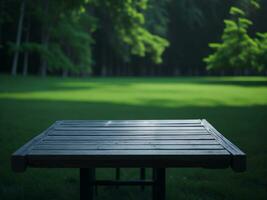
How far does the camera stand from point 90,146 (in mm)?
3740

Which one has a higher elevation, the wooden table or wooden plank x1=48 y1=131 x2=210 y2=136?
wooden plank x1=48 y1=131 x2=210 y2=136

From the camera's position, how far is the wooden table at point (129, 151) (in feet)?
11.0

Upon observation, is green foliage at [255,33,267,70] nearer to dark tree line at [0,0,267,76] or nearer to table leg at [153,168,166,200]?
dark tree line at [0,0,267,76]

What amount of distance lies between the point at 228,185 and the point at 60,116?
7.81 m

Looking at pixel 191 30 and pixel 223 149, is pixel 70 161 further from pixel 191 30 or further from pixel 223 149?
pixel 191 30

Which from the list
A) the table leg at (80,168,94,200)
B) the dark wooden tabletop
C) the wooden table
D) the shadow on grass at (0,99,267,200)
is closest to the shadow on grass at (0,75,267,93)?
the shadow on grass at (0,99,267,200)

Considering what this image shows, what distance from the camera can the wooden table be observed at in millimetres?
3359

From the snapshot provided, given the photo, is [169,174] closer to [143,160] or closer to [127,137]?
[127,137]

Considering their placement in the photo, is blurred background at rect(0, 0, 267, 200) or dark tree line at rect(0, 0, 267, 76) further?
dark tree line at rect(0, 0, 267, 76)

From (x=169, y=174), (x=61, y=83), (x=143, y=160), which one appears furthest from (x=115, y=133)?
(x=61, y=83)

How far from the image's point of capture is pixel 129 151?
3477 millimetres

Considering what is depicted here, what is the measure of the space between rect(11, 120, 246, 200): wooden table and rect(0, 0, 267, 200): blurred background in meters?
0.99

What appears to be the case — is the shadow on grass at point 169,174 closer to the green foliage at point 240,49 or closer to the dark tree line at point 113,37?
the dark tree line at point 113,37

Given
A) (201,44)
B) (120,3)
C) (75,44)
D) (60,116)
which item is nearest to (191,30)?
(201,44)
